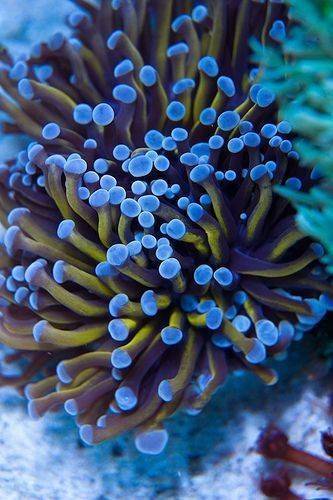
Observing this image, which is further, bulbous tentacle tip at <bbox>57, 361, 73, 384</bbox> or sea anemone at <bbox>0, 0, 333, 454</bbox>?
bulbous tentacle tip at <bbox>57, 361, 73, 384</bbox>

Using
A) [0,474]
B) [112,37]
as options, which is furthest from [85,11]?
[0,474]

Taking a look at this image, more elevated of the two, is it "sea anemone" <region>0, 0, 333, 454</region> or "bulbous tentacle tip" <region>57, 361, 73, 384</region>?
"sea anemone" <region>0, 0, 333, 454</region>

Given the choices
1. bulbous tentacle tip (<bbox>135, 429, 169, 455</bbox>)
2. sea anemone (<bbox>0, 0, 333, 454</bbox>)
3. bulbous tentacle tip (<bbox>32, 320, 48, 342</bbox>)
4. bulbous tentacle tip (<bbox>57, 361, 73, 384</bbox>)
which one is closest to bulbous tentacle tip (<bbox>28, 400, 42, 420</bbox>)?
sea anemone (<bbox>0, 0, 333, 454</bbox>)

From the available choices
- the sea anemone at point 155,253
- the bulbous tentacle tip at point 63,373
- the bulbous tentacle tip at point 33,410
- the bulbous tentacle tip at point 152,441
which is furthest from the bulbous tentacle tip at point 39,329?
the bulbous tentacle tip at point 152,441

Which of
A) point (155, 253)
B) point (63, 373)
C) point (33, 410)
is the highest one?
point (155, 253)

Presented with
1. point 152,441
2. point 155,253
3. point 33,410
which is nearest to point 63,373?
point 33,410

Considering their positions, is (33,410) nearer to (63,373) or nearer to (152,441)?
(63,373)

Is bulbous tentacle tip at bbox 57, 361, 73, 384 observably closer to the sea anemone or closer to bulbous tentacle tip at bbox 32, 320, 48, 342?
the sea anemone

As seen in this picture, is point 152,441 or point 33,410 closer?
point 152,441
